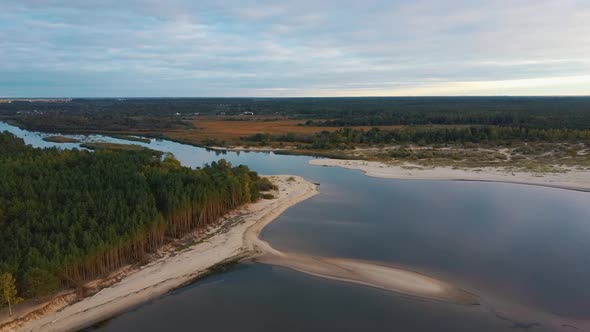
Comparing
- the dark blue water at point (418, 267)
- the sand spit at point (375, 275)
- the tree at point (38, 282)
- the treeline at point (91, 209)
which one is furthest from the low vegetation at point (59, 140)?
the tree at point (38, 282)

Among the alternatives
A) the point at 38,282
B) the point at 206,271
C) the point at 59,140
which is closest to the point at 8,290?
the point at 38,282

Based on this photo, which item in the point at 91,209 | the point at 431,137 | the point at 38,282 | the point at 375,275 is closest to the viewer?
the point at 38,282

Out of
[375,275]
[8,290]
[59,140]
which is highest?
[59,140]

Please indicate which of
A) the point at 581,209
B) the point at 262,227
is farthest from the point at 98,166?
the point at 581,209

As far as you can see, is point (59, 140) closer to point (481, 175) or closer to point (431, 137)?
point (431, 137)

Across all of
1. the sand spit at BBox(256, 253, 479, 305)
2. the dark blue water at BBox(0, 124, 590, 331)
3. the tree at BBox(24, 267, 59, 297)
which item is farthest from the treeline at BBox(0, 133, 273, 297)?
the sand spit at BBox(256, 253, 479, 305)

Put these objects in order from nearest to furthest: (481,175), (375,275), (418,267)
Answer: (375,275) < (418,267) < (481,175)

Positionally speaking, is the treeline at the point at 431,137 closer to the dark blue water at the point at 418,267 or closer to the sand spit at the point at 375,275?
the dark blue water at the point at 418,267
